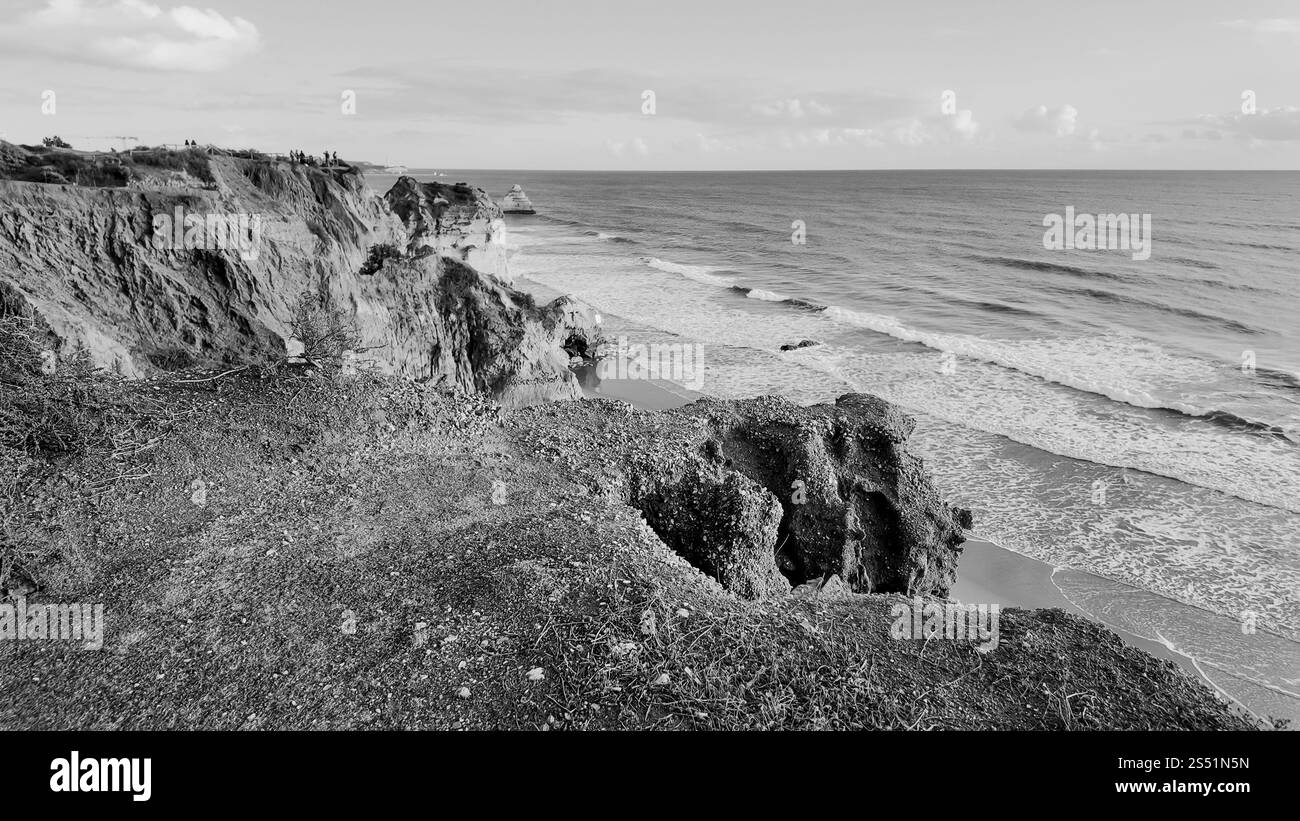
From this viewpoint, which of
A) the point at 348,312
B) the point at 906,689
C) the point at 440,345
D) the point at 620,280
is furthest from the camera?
the point at 620,280

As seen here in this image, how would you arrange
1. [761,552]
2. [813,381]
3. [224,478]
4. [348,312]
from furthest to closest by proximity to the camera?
[813,381]
[348,312]
[761,552]
[224,478]

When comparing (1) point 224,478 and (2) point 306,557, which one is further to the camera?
(1) point 224,478

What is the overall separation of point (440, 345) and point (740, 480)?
11442 millimetres

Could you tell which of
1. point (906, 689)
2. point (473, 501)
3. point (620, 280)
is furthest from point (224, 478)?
point (620, 280)

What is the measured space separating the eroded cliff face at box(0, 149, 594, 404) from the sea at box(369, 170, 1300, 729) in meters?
9.19

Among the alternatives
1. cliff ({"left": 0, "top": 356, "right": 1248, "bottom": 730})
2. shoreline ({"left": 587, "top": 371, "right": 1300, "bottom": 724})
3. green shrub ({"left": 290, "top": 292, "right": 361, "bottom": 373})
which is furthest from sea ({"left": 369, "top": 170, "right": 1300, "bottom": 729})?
green shrub ({"left": 290, "top": 292, "right": 361, "bottom": 373})

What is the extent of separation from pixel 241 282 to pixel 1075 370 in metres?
27.9

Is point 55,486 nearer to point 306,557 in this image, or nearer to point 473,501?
point 306,557

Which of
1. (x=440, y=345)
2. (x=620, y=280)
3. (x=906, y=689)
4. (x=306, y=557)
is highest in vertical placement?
(x=620, y=280)

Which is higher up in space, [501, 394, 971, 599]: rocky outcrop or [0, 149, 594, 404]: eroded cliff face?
[0, 149, 594, 404]: eroded cliff face

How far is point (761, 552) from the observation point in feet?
34.2

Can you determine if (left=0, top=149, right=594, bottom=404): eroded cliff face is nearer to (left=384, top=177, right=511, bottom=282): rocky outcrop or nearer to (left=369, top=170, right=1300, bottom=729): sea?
(left=369, top=170, right=1300, bottom=729): sea

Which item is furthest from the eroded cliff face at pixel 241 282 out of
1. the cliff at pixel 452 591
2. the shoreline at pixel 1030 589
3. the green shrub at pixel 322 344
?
the shoreline at pixel 1030 589

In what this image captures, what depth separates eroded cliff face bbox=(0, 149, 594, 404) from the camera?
11.7 m
